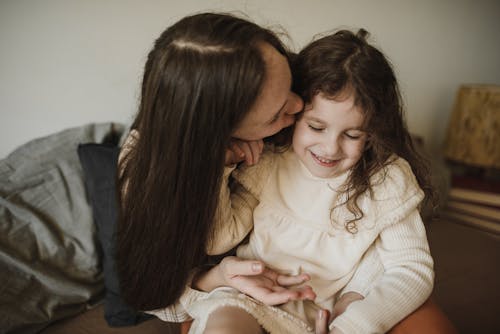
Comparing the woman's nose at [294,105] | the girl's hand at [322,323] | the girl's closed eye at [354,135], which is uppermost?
the woman's nose at [294,105]

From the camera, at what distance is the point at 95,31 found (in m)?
1.27

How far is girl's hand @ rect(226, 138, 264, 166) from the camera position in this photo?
87cm

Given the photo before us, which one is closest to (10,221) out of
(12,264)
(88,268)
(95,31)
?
(12,264)

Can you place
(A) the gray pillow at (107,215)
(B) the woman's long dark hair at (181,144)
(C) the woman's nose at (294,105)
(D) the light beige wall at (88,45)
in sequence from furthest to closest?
1. (D) the light beige wall at (88,45)
2. (A) the gray pillow at (107,215)
3. (C) the woman's nose at (294,105)
4. (B) the woman's long dark hair at (181,144)

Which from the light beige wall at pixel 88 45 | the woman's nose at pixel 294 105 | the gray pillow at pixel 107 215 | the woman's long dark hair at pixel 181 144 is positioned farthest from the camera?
the light beige wall at pixel 88 45

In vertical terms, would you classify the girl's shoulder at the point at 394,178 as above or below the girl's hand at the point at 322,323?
above

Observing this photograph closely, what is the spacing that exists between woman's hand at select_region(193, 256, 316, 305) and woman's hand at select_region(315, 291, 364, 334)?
6cm

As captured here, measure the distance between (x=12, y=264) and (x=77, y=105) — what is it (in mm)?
591

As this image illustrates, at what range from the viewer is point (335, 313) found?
913mm

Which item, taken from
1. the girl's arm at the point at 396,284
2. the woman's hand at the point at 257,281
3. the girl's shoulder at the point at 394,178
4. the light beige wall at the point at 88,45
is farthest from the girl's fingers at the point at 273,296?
the light beige wall at the point at 88,45

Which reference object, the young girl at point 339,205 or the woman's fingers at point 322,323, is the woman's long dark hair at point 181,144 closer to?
the young girl at point 339,205

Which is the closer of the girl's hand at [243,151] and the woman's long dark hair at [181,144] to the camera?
the woman's long dark hair at [181,144]

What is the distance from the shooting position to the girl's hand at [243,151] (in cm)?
87

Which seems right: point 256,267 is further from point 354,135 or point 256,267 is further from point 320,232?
point 354,135
